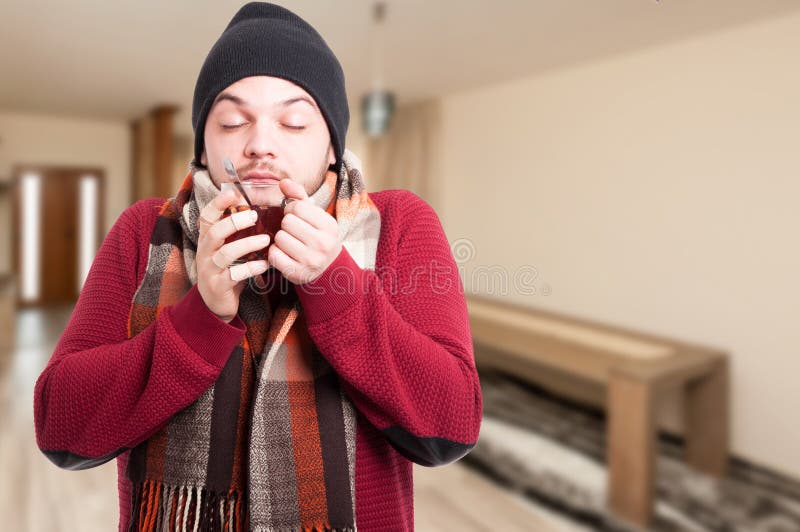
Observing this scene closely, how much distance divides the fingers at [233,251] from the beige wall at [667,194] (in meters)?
1.45

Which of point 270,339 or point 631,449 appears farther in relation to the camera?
point 631,449

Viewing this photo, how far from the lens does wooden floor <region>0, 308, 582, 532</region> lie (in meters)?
1.71

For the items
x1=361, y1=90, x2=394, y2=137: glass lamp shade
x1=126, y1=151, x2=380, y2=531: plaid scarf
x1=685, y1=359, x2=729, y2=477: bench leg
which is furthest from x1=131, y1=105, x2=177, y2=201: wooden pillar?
x1=685, y1=359, x2=729, y2=477: bench leg

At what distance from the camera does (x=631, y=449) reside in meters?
1.88

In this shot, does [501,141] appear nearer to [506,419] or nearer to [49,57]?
[506,419]

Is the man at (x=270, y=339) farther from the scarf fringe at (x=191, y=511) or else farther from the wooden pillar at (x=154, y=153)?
the wooden pillar at (x=154, y=153)

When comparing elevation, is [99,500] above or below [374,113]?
below

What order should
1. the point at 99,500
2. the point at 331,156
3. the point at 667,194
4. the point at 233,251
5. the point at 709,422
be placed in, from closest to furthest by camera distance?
the point at 233,251 < the point at 331,156 < the point at 99,500 < the point at 709,422 < the point at 667,194

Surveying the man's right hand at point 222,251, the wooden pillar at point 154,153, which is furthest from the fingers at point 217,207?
the wooden pillar at point 154,153

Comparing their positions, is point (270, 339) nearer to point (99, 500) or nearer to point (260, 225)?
point (260, 225)

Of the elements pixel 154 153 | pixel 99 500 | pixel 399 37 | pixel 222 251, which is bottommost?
pixel 99 500

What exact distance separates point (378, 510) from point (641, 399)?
162 cm

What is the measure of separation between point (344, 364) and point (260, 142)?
203mm

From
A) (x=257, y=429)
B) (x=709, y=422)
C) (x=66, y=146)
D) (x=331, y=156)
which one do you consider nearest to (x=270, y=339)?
(x=257, y=429)
